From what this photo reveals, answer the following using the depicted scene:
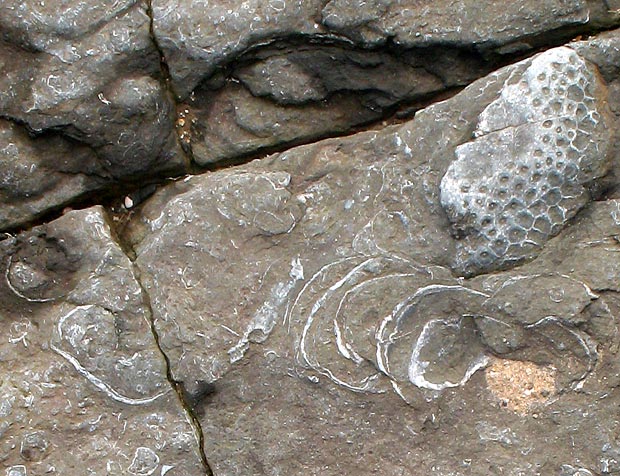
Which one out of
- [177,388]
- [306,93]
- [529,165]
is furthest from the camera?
[306,93]

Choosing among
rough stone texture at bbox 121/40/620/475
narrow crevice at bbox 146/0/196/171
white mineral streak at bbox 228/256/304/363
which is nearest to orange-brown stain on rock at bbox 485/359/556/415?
rough stone texture at bbox 121/40/620/475

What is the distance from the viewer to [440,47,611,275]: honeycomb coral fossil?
1824 millimetres

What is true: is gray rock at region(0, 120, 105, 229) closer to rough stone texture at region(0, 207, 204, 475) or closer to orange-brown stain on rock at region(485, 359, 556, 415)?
rough stone texture at region(0, 207, 204, 475)

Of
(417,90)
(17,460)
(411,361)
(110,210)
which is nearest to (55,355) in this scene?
(17,460)

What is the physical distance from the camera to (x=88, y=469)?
1.90 meters

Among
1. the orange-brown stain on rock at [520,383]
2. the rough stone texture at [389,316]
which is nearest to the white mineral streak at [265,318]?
the rough stone texture at [389,316]

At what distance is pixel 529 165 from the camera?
1.82m

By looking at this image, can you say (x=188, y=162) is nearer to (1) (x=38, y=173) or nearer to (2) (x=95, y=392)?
(1) (x=38, y=173)

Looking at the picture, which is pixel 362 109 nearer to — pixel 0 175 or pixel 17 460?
pixel 0 175

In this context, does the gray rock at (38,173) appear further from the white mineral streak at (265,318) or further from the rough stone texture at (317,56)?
the white mineral streak at (265,318)

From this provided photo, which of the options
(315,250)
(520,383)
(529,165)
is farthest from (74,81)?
(520,383)

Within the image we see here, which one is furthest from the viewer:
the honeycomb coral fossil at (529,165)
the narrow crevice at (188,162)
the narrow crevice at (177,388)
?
the narrow crevice at (188,162)

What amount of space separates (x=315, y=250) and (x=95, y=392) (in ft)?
1.87

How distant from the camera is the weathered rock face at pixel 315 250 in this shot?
6.02 ft
